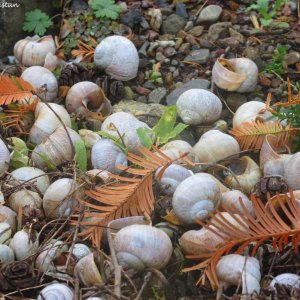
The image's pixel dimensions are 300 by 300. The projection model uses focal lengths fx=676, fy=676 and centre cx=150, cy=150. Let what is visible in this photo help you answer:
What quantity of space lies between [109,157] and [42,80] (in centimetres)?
68

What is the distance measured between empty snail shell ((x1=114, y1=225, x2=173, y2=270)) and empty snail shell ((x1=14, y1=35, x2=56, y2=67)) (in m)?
1.40

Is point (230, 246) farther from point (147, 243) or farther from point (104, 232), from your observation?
point (104, 232)

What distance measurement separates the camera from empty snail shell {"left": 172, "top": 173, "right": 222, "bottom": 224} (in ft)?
6.62

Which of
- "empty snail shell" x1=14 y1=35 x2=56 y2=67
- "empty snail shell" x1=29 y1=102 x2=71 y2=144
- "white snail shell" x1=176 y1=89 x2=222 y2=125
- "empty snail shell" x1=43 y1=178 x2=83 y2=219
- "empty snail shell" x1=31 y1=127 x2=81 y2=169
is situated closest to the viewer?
"empty snail shell" x1=43 y1=178 x2=83 y2=219

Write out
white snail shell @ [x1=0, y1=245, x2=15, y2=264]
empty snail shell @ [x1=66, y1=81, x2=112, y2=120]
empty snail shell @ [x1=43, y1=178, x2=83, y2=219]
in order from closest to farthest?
1. white snail shell @ [x1=0, y1=245, x2=15, y2=264]
2. empty snail shell @ [x1=43, y1=178, x2=83, y2=219]
3. empty snail shell @ [x1=66, y1=81, x2=112, y2=120]

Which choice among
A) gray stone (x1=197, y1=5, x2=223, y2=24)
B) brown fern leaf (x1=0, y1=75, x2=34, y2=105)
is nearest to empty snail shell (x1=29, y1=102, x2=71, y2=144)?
brown fern leaf (x1=0, y1=75, x2=34, y2=105)

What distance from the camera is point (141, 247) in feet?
6.15

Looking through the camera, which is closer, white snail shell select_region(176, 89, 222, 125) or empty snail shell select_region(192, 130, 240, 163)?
empty snail shell select_region(192, 130, 240, 163)

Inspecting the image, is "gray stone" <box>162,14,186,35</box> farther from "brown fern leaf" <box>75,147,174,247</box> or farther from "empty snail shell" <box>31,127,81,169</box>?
"brown fern leaf" <box>75,147,174,247</box>

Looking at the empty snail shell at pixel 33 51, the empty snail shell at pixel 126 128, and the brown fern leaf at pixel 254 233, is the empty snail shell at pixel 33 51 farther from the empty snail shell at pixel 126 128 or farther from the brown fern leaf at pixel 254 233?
the brown fern leaf at pixel 254 233

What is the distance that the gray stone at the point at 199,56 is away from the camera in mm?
3096

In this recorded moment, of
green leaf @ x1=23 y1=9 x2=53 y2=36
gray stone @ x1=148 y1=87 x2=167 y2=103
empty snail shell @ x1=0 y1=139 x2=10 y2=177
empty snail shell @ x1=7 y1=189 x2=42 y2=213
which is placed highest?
green leaf @ x1=23 y1=9 x2=53 y2=36

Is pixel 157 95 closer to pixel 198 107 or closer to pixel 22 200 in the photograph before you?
pixel 198 107

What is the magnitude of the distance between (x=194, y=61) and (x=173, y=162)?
103cm
